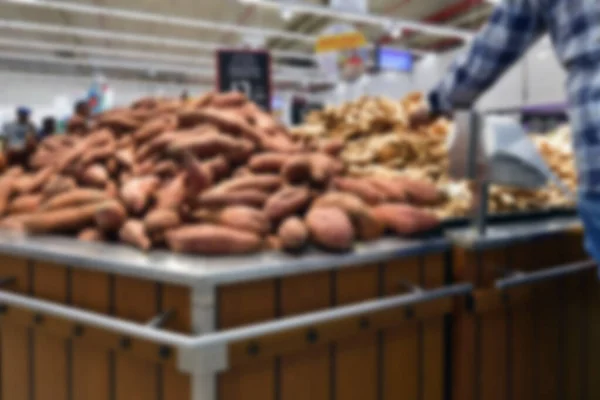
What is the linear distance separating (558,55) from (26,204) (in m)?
1.67

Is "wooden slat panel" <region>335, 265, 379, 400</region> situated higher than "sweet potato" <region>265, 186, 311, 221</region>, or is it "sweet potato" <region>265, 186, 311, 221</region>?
"sweet potato" <region>265, 186, 311, 221</region>

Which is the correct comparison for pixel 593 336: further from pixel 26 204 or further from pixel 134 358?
pixel 26 204

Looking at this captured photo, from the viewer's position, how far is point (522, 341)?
1.72 meters

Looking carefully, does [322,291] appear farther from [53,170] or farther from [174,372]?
[53,170]

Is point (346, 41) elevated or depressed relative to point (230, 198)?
elevated

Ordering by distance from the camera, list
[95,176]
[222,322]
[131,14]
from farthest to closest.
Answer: [131,14] → [95,176] → [222,322]

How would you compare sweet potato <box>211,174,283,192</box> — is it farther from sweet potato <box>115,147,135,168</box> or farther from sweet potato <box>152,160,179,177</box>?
sweet potato <box>115,147,135,168</box>

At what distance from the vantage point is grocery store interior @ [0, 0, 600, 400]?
1.20 metres

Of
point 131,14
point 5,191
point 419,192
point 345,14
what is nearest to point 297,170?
point 419,192

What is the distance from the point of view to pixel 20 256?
4.71ft

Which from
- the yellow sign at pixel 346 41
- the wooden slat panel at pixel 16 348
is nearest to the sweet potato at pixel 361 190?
the wooden slat panel at pixel 16 348

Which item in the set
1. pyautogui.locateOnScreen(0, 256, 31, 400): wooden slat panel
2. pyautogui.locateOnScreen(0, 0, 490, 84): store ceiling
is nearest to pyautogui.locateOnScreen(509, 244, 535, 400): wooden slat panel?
pyautogui.locateOnScreen(0, 256, 31, 400): wooden slat panel

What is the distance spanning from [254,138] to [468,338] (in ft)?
2.99

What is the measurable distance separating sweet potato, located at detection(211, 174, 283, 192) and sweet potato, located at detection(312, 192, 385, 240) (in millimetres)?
135
